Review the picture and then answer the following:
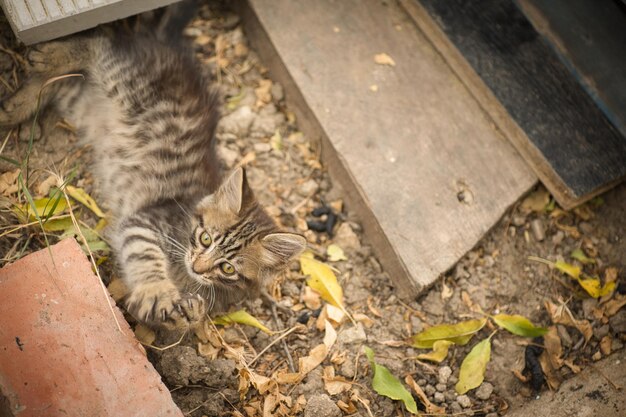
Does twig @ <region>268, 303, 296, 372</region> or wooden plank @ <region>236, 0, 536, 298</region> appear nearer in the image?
twig @ <region>268, 303, 296, 372</region>

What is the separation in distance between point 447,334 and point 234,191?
139cm

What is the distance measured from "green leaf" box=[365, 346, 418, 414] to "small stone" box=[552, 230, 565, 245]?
4.65 ft

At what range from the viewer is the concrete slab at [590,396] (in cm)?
296

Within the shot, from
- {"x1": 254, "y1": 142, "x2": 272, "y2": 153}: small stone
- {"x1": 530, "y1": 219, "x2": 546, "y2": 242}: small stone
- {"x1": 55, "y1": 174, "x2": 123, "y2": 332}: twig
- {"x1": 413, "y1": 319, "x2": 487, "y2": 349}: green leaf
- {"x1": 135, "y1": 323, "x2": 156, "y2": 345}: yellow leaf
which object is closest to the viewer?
{"x1": 55, "y1": 174, "x2": 123, "y2": 332}: twig

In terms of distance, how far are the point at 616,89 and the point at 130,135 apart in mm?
2923

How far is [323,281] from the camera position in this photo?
3424mm

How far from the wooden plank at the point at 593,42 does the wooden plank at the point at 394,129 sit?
610 mm

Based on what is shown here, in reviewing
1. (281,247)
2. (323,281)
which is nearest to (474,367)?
(323,281)

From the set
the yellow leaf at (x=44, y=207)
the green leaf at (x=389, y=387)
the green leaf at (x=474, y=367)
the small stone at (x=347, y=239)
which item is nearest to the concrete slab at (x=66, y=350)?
the yellow leaf at (x=44, y=207)

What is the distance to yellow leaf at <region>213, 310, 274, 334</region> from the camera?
3.27m

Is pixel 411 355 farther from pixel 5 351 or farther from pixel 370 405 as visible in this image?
pixel 5 351

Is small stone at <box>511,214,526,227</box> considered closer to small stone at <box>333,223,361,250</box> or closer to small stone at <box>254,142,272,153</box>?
small stone at <box>333,223,361,250</box>

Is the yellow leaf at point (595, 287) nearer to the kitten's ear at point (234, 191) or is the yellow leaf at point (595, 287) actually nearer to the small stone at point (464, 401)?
the small stone at point (464, 401)

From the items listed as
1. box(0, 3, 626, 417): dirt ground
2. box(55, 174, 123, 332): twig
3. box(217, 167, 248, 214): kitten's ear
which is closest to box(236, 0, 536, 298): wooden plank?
box(0, 3, 626, 417): dirt ground
